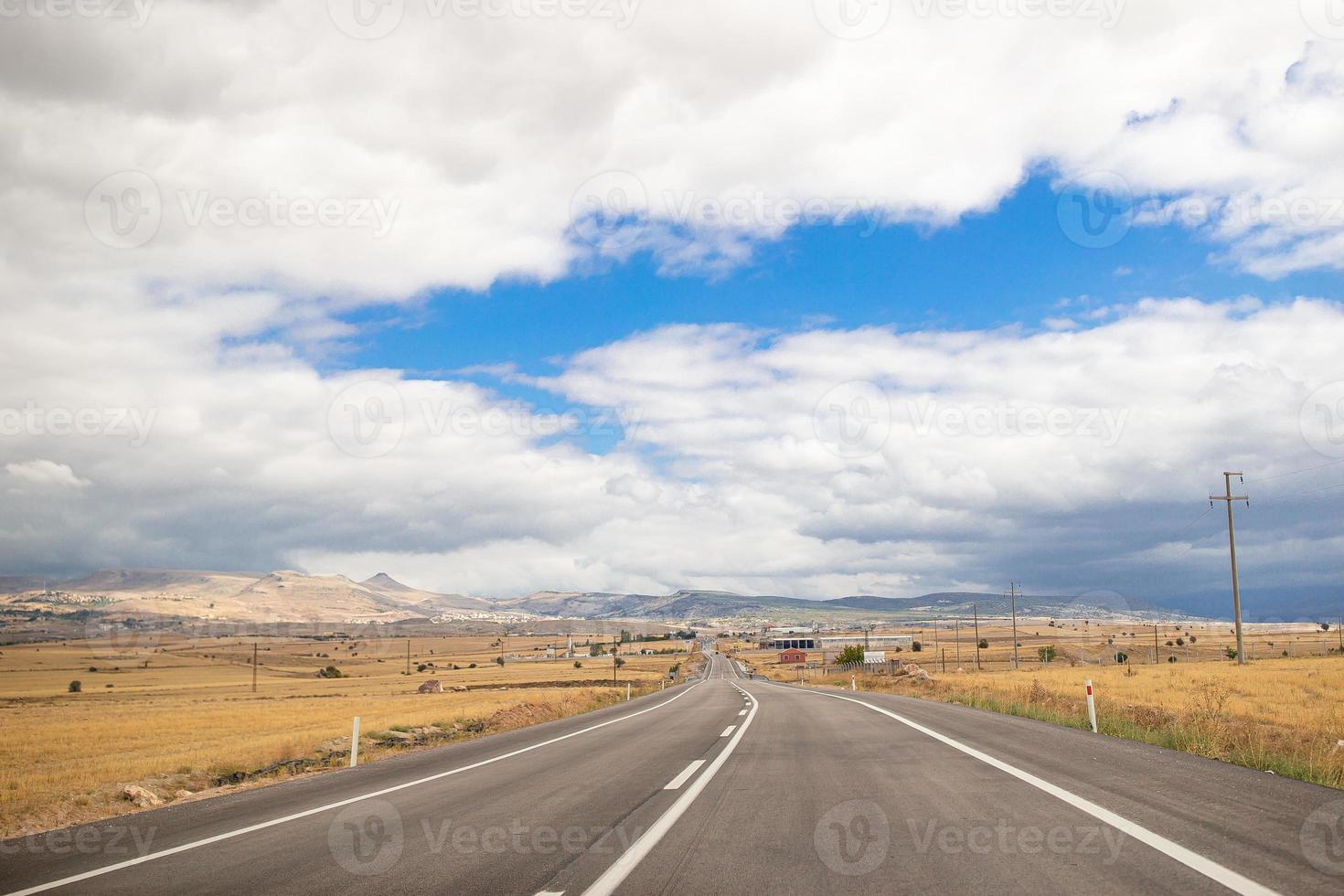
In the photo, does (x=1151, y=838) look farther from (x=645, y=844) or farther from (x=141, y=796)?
(x=141, y=796)

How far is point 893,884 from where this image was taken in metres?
5.84

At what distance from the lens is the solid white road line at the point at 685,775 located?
35.4 feet

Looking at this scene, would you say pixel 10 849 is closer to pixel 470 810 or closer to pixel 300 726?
pixel 470 810

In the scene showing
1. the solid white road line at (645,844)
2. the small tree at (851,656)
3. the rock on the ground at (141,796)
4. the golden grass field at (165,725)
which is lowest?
the small tree at (851,656)

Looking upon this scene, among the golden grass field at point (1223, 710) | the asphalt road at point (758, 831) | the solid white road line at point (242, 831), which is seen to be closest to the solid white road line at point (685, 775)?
the asphalt road at point (758, 831)

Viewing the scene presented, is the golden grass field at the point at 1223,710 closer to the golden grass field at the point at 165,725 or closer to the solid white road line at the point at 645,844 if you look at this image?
the solid white road line at the point at 645,844

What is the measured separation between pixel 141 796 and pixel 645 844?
12.8 metres

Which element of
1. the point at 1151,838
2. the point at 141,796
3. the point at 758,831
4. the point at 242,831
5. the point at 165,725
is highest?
the point at 1151,838

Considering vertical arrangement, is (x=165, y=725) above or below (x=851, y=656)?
above

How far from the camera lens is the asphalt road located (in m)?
6.10

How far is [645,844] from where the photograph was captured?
289 inches

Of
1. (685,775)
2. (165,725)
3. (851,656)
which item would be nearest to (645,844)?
(685,775)

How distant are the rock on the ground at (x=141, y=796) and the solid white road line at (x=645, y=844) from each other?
415 inches

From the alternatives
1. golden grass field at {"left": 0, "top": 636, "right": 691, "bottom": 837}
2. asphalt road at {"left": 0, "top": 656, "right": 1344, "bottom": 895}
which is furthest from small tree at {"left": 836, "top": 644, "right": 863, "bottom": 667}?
asphalt road at {"left": 0, "top": 656, "right": 1344, "bottom": 895}
